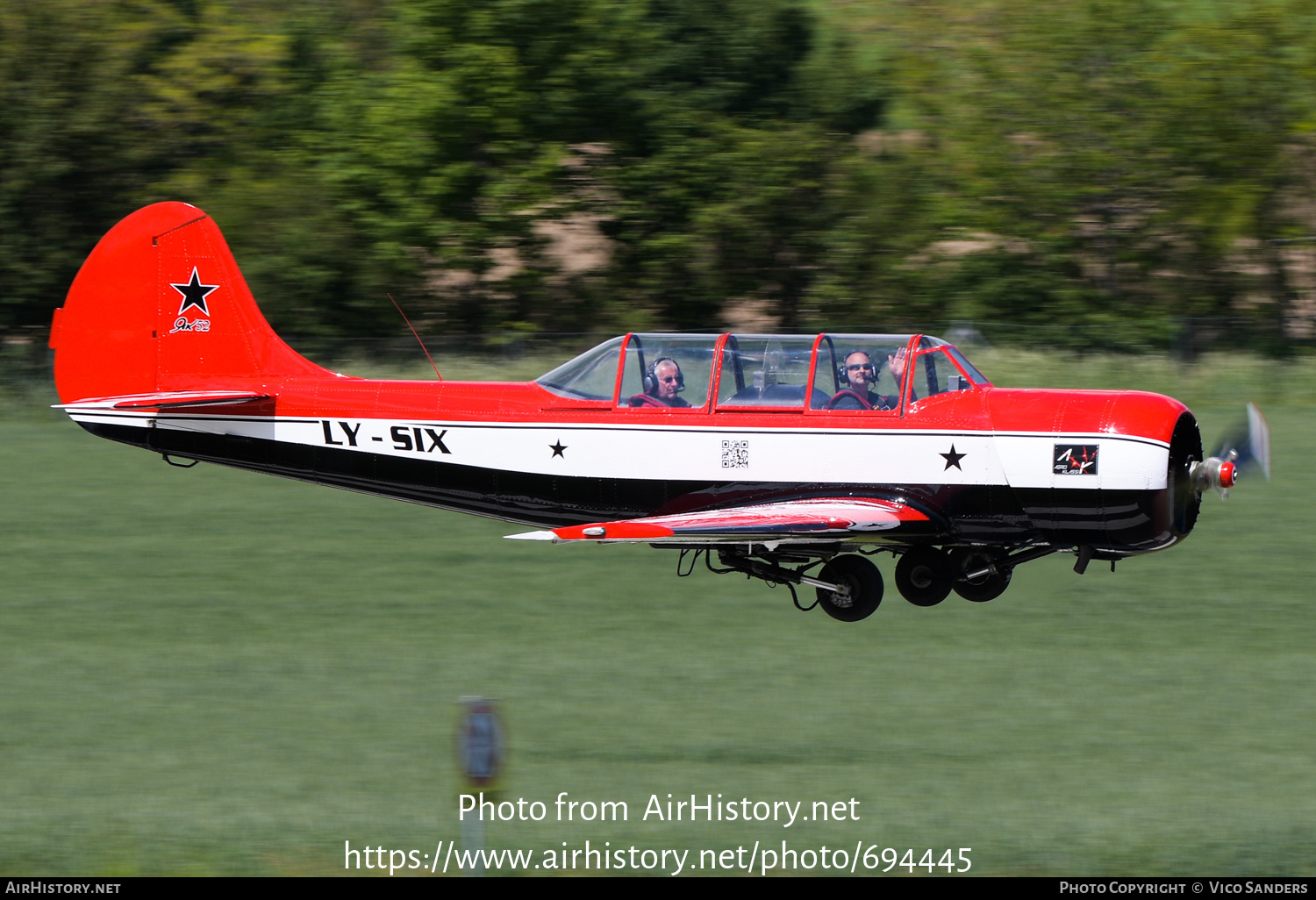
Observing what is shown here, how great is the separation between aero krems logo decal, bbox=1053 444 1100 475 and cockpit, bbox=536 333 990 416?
0.85 metres

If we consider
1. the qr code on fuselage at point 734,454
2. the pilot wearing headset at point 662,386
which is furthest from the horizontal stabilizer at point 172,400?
the qr code on fuselage at point 734,454

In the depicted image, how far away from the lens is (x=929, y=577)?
11.0 metres

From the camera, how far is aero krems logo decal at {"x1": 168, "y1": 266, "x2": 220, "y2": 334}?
1247 centimetres

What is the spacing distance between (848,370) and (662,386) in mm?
1424

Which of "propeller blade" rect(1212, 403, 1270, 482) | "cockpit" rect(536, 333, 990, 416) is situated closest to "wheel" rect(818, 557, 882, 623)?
"cockpit" rect(536, 333, 990, 416)

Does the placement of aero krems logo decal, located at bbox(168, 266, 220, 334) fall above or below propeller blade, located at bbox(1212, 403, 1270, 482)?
above

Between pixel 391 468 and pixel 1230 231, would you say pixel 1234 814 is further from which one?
pixel 1230 231

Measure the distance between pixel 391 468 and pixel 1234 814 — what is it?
7.07 meters

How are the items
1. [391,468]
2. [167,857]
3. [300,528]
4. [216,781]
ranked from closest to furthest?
[167,857] < [216,781] < [391,468] < [300,528]

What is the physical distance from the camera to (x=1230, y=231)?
105ft

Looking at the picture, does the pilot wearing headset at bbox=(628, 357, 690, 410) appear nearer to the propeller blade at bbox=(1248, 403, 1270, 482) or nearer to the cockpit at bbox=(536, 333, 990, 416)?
the cockpit at bbox=(536, 333, 990, 416)

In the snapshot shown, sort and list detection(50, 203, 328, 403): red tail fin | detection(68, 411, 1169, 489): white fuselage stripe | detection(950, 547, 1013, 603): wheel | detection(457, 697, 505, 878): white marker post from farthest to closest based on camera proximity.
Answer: detection(50, 203, 328, 403): red tail fin < detection(950, 547, 1013, 603): wheel < detection(68, 411, 1169, 489): white fuselage stripe < detection(457, 697, 505, 878): white marker post

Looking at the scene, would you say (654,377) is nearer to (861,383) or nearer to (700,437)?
(700,437)
